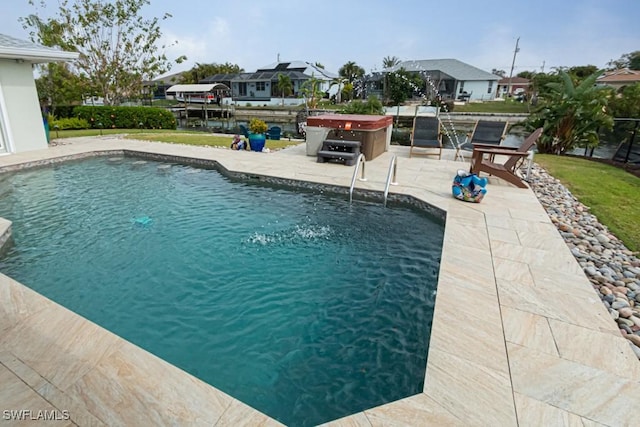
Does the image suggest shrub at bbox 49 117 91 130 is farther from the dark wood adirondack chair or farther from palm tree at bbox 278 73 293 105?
palm tree at bbox 278 73 293 105

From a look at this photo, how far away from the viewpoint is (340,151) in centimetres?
890

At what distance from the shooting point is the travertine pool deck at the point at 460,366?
5.98ft

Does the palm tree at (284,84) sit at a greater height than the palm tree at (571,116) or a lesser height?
greater

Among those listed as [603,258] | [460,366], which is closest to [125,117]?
[460,366]

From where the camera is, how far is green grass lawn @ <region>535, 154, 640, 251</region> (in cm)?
468

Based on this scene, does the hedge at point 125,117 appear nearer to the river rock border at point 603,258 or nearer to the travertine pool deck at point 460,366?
the travertine pool deck at point 460,366

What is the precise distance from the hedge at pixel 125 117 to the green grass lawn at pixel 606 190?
16.5 m

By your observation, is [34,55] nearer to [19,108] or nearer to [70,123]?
[19,108]

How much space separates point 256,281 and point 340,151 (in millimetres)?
5871

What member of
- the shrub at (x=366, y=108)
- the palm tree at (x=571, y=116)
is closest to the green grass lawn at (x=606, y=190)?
the palm tree at (x=571, y=116)

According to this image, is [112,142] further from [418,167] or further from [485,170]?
[485,170]

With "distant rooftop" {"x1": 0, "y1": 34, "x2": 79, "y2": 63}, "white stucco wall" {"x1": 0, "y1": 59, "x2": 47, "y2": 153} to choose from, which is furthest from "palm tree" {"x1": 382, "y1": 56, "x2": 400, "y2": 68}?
"white stucco wall" {"x1": 0, "y1": 59, "x2": 47, "y2": 153}

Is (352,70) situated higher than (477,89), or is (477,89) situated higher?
(352,70)

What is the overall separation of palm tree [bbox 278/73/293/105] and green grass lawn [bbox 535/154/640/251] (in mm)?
34083
